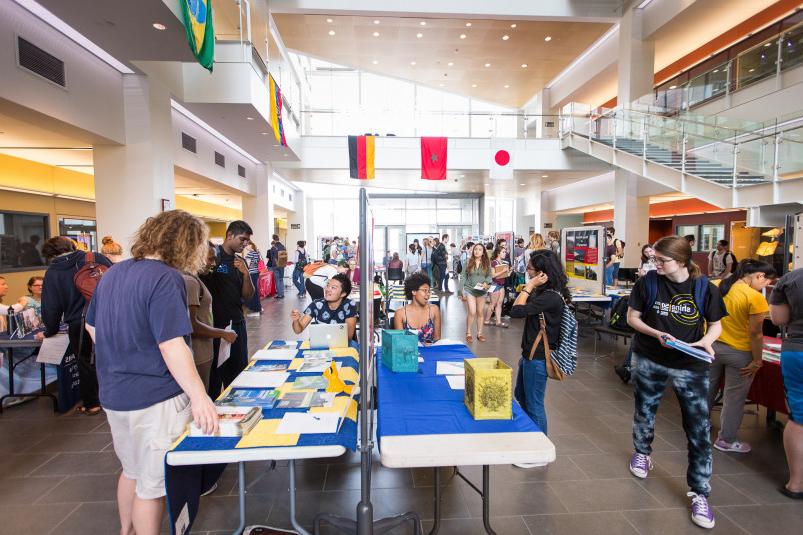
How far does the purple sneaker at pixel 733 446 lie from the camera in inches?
128

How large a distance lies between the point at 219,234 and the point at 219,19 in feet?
42.3

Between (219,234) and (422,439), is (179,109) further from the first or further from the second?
(219,234)

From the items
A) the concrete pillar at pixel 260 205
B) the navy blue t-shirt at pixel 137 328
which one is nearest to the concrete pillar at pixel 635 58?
the concrete pillar at pixel 260 205

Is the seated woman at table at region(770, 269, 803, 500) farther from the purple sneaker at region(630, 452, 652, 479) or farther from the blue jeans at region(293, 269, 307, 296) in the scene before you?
the blue jeans at region(293, 269, 307, 296)

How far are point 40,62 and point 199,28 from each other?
163 cm

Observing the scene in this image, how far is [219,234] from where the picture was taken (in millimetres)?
20031

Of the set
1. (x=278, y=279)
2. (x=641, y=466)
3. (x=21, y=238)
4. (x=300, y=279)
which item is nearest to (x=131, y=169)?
(x=21, y=238)

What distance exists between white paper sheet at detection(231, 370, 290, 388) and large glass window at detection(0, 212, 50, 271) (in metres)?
7.47

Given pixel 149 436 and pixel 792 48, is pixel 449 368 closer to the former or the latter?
pixel 149 436

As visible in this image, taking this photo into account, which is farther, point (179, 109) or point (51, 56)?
Result: point (179, 109)

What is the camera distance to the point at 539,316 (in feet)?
9.68

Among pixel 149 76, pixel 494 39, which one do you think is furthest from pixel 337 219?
pixel 149 76

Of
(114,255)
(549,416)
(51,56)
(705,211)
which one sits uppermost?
(51,56)

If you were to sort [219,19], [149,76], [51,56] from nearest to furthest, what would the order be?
[51,56]
[149,76]
[219,19]
